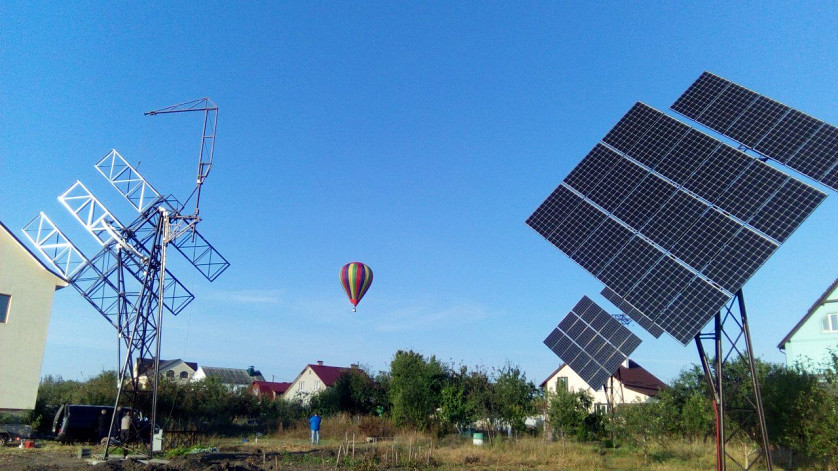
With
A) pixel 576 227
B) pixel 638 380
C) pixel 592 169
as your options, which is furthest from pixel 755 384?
pixel 638 380

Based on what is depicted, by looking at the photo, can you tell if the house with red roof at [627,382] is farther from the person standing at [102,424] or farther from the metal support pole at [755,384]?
the metal support pole at [755,384]

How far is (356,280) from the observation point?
33.6 m

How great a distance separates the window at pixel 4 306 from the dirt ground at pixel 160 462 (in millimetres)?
6695

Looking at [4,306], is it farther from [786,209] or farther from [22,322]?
[786,209]

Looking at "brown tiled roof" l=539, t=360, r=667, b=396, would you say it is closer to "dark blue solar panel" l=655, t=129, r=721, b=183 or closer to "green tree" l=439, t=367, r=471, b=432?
"green tree" l=439, t=367, r=471, b=432

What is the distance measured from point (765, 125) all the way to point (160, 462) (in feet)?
69.1

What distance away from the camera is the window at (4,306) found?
88.2 feet

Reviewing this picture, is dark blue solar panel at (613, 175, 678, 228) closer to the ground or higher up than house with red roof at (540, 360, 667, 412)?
higher up

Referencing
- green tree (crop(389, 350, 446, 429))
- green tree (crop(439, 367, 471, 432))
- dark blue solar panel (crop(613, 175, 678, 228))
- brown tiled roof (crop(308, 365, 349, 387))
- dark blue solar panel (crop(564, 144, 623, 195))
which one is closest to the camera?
dark blue solar panel (crop(613, 175, 678, 228))

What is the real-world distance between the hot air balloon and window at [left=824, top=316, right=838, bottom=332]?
2813cm

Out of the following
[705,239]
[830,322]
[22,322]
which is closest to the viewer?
[705,239]

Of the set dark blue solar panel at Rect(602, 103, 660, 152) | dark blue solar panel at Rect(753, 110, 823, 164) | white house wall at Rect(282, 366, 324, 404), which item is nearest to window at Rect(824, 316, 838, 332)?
dark blue solar panel at Rect(753, 110, 823, 164)

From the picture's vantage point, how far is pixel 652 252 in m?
16.2

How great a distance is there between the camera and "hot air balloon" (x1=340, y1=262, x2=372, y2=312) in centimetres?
3369
